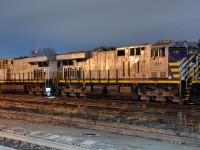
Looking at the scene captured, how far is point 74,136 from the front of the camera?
28.4 feet

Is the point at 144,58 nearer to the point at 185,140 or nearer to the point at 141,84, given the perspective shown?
the point at 141,84

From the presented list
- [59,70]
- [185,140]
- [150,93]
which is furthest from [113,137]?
[59,70]

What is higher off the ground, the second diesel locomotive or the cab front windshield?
the cab front windshield

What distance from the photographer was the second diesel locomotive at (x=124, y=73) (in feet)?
57.3

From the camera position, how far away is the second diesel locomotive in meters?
17.5

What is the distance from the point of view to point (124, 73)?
2070cm

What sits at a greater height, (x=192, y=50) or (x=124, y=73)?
(x=192, y=50)

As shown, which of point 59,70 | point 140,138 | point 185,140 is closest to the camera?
point 185,140

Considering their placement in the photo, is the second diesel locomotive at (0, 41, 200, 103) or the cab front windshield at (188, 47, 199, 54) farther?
the cab front windshield at (188, 47, 199, 54)

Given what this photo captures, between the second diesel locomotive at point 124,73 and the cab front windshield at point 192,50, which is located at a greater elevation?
the cab front windshield at point 192,50

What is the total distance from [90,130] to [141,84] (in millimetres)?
10089

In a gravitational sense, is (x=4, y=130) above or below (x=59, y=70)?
below

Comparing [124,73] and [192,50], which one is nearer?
[192,50]

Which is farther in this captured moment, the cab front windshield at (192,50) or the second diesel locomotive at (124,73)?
the cab front windshield at (192,50)
